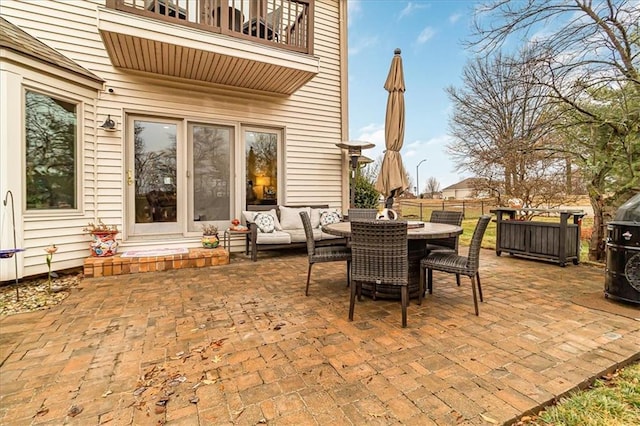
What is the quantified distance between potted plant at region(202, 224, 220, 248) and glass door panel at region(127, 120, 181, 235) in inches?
25.7

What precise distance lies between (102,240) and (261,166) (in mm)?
3022

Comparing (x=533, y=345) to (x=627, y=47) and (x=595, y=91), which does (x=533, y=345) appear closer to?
(x=595, y=91)

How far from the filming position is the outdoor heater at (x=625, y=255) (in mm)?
3031

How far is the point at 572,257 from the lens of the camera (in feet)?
16.5

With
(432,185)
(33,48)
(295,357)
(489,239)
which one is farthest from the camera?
(432,185)

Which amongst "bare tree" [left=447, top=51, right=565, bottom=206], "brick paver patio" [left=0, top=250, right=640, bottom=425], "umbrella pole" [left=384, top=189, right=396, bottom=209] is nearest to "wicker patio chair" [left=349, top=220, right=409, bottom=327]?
"brick paver patio" [left=0, top=250, right=640, bottom=425]

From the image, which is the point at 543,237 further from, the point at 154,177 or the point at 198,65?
the point at 154,177

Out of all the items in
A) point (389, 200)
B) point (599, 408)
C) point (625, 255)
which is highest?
point (389, 200)

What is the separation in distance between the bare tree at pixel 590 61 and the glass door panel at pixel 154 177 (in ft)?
18.0

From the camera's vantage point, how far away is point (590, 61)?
14.1ft

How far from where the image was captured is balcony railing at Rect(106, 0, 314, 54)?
173 inches

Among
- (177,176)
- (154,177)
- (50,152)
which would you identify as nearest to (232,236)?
(177,176)

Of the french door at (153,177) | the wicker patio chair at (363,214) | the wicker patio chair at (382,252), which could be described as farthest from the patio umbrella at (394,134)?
the french door at (153,177)

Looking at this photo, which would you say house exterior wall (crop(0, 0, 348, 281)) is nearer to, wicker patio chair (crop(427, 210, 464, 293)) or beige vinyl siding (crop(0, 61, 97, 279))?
beige vinyl siding (crop(0, 61, 97, 279))
